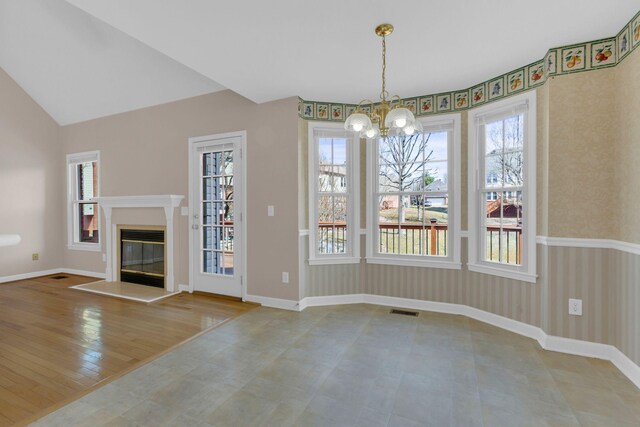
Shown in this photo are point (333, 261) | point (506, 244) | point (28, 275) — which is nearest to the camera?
point (506, 244)

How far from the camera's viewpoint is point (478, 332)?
3.04 metres

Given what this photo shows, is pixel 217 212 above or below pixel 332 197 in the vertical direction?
below

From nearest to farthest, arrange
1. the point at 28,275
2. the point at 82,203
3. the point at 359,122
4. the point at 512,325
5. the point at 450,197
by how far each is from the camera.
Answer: the point at 359,122, the point at 512,325, the point at 450,197, the point at 28,275, the point at 82,203

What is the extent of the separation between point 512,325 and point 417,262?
112 cm

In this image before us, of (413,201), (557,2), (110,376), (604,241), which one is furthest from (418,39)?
(110,376)

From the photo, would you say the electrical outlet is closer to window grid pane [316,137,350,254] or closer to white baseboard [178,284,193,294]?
window grid pane [316,137,350,254]

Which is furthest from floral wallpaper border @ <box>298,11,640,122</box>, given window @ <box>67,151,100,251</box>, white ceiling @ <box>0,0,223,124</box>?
window @ <box>67,151,100,251</box>

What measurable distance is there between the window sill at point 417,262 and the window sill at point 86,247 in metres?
4.69

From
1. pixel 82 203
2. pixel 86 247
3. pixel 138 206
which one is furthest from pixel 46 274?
pixel 138 206

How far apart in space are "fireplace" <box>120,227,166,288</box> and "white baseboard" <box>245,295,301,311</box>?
1.59 metres

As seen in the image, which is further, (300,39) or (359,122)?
(300,39)

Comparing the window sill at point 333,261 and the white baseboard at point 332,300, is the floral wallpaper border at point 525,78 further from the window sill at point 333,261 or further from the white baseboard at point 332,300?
the white baseboard at point 332,300

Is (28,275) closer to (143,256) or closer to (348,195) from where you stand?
(143,256)

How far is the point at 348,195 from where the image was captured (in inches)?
155
